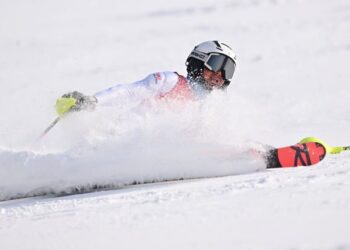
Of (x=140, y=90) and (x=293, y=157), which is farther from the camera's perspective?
(x=140, y=90)

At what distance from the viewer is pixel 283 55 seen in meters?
12.6

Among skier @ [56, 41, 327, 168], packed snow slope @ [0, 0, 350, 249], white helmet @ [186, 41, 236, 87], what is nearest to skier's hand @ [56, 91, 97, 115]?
skier @ [56, 41, 327, 168]

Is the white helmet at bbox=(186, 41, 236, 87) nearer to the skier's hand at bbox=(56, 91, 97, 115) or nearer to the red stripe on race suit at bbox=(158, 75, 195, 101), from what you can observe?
the red stripe on race suit at bbox=(158, 75, 195, 101)

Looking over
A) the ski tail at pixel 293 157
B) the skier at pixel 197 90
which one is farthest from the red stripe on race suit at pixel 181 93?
the ski tail at pixel 293 157

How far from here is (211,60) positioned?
5.81 m

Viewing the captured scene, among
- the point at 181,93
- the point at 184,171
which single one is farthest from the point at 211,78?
the point at 184,171

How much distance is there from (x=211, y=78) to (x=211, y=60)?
0.17m

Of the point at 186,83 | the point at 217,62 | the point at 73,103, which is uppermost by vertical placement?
the point at 217,62

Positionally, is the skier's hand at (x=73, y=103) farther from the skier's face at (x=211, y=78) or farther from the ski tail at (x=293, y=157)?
the ski tail at (x=293, y=157)

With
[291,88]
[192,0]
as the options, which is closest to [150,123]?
[291,88]

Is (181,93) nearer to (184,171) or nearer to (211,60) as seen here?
(211,60)

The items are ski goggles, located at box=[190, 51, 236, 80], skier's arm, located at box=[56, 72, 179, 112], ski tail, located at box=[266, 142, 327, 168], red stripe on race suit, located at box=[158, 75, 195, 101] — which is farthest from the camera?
ski goggles, located at box=[190, 51, 236, 80]

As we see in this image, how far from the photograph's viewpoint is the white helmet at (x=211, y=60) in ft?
19.1

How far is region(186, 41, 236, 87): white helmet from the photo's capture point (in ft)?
19.1
